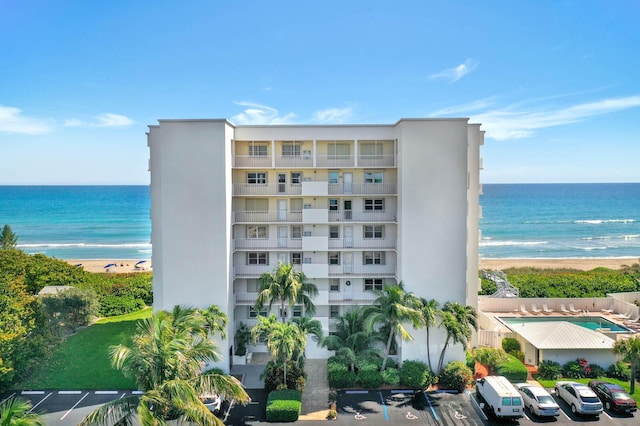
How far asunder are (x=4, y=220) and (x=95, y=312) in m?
118

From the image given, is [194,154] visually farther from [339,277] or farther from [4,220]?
[4,220]

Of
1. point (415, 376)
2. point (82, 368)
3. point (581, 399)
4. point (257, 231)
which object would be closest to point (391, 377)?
point (415, 376)

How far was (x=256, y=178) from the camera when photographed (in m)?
28.6

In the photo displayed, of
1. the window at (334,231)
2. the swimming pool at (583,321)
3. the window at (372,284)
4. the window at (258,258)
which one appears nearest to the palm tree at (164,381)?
the window at (258,258)

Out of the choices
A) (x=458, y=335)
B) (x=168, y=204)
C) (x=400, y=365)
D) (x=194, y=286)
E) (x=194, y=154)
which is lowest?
(x=400, y=365)

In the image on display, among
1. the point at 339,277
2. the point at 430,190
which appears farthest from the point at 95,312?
the point at 430,190

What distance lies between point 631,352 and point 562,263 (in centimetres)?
5710

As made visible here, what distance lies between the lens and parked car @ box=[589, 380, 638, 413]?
20406mm

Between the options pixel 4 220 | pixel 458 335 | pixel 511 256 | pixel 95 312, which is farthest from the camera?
pixel 4 220

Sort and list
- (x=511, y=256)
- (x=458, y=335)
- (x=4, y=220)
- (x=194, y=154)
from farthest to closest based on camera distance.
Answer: (x=4, y=220) → (x=511, y=256) → (x=194, y=154) → (x=458, y=335)

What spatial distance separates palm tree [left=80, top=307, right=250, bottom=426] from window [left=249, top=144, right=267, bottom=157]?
47.8 feet

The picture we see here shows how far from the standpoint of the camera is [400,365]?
25.2m

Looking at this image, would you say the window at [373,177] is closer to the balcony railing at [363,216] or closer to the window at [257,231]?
the balcony railing at [363,216]

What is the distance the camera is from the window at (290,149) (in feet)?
94.5
